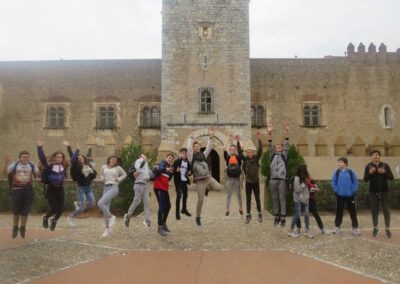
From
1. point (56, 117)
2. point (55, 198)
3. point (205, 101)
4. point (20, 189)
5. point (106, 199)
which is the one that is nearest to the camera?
A: point (20, 189)

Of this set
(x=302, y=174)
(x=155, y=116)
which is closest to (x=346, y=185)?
(x=302, y=174)

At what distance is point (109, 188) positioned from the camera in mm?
10562

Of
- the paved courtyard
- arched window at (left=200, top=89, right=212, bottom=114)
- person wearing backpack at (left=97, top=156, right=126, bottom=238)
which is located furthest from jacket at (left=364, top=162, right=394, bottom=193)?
arched window at (left=200, top=89, right=212, bottom=114)

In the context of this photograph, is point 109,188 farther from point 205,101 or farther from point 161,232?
point 205,101

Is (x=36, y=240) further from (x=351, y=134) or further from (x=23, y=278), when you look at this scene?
(x=351, y=134)

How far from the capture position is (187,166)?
1083 cm

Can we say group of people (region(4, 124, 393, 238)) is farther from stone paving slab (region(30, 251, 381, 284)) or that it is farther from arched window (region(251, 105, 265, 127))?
arched window (region(251, 105, 265, 127))

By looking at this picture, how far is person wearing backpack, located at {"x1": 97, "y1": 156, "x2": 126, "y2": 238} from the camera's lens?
10328 millimetres

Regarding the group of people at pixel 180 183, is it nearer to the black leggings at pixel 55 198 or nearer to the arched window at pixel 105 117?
the black leggings at pixel 55 198

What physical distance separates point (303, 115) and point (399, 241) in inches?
821

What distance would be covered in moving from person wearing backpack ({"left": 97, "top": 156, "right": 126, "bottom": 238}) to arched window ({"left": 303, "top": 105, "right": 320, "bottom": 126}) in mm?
21304

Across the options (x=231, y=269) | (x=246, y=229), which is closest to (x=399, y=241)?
(x=246, y=229)

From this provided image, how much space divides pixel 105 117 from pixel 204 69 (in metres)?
8.23

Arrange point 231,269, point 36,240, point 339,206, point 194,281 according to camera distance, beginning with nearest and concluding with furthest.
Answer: point 194,281, point 231,269, point 36,240, point 339,206
